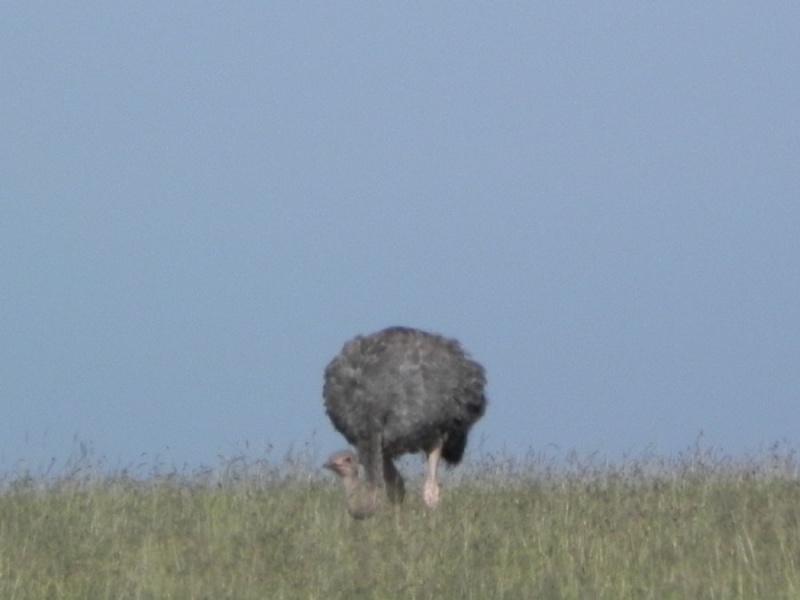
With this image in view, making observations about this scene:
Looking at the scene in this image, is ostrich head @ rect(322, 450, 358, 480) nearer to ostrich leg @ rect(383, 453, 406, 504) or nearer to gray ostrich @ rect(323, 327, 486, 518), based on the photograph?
gray ostrich @ rect(323, 327, 486, 518)

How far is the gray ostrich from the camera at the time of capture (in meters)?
13.1

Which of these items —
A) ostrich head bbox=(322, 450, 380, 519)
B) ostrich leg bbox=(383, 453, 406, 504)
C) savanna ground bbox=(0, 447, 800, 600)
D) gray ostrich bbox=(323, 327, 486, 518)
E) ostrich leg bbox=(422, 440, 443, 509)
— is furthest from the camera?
ostrich leg bbox=(383, 453, 406, 504)

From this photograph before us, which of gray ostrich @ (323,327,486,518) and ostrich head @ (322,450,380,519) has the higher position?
gray ostrich @ (323,327,486,518)

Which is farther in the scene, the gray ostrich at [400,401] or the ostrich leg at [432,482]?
the gray ostrich at [400,401]

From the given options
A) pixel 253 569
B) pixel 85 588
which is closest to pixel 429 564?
pixel 253 569

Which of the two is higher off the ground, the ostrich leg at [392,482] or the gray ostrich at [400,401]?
the gray ostrich at [400,401]

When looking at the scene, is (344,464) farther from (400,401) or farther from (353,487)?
(400,401)

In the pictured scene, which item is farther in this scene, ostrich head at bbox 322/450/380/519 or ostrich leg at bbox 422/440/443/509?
ostrich leg at bbox 422/440/443/509

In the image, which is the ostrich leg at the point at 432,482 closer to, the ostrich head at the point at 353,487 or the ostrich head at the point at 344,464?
the ostrich head at the point at 353,487

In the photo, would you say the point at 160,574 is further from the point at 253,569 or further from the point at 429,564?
the point at 429,564

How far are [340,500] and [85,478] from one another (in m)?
1.96

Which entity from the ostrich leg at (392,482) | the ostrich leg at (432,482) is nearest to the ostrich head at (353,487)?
the ostrich leg at (432,482)

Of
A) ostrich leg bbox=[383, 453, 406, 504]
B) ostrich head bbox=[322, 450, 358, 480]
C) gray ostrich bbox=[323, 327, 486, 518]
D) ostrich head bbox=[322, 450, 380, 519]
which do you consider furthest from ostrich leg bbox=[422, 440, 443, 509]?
ostrich head bbox=[322, 450, 358, 480]

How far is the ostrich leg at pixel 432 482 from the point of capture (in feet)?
42.5
